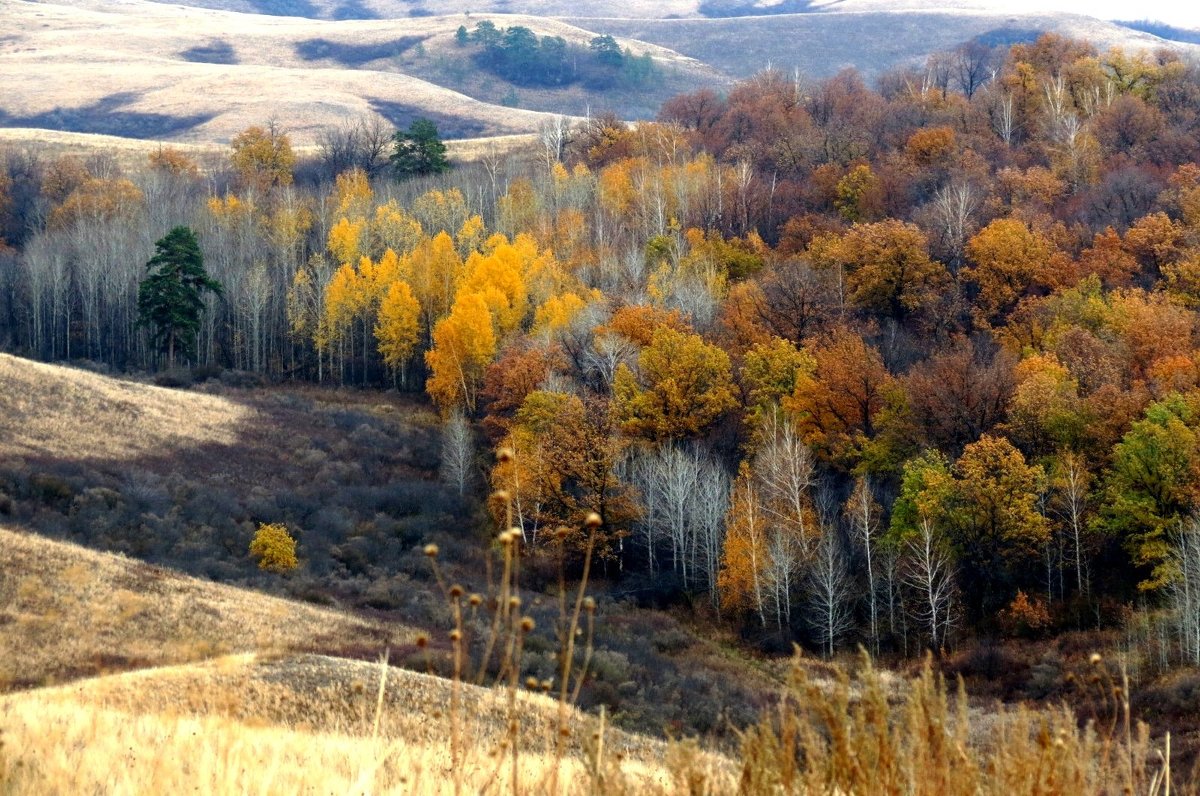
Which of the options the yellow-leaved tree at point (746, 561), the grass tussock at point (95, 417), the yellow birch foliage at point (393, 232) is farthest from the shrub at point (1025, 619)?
the yellow birch foliage at point (393, 232)

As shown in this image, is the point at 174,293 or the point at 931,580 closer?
the point at 931,580

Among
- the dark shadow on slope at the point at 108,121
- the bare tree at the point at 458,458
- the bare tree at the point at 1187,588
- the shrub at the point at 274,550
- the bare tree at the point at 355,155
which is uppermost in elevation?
the bare tree at the point at 355,155

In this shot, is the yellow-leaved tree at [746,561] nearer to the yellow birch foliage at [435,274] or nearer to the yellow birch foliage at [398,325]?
the yellow birch foliage at [398,325]

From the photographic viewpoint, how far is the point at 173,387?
67875 millimetres

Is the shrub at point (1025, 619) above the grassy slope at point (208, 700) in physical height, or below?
below

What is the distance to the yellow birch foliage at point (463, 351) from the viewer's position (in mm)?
65938

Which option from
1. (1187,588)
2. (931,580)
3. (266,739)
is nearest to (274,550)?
(931,580)

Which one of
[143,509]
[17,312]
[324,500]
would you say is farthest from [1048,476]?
[17,312]

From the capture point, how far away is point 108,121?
6230 inches

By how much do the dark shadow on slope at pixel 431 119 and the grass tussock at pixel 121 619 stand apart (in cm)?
13586

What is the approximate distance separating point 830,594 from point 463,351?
3344cm

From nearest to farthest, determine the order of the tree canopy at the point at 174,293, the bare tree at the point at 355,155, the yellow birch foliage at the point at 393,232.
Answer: the tree canopy at the point at 174,293 → the yellow birch foliage at the point at 393,232 → the bare tree at the point at 355,155

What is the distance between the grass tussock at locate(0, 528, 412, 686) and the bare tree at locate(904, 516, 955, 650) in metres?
16.4

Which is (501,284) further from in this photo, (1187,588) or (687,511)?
(1187,588)
